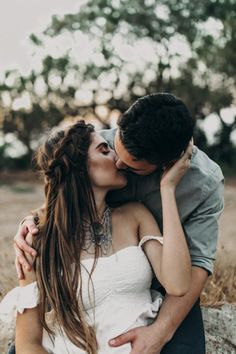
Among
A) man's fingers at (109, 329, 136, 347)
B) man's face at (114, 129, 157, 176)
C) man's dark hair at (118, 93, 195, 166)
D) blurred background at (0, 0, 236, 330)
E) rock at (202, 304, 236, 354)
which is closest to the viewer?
man's dark hair at (118, 93, 195, 166)

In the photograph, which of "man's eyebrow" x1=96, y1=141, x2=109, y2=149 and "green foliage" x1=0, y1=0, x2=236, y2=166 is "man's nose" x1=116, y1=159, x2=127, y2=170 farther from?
"green foliage" x1=0, y1=0, x2=236, y2=166

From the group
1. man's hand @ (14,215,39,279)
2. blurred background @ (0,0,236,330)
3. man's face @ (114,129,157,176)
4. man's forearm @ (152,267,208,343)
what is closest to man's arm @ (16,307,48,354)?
man's hand @ (14,215,39,279)

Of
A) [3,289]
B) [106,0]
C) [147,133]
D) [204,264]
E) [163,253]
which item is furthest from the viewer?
[106,0]

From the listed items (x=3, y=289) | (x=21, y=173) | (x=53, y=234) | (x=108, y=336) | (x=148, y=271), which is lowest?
(x=21, y=173)

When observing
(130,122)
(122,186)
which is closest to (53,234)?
(122,186)

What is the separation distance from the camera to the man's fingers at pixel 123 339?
2812mm

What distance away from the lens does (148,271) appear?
113 inches

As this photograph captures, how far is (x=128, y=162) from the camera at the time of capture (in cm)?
275

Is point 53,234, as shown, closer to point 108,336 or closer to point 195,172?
point 108,336

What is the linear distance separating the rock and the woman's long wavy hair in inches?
40.6

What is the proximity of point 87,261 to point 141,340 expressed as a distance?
406 millimetres

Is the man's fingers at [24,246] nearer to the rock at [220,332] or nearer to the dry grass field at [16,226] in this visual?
the rock at [220,332]

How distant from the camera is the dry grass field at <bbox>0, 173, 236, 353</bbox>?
15.7 feet

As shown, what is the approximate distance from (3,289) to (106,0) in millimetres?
12513
